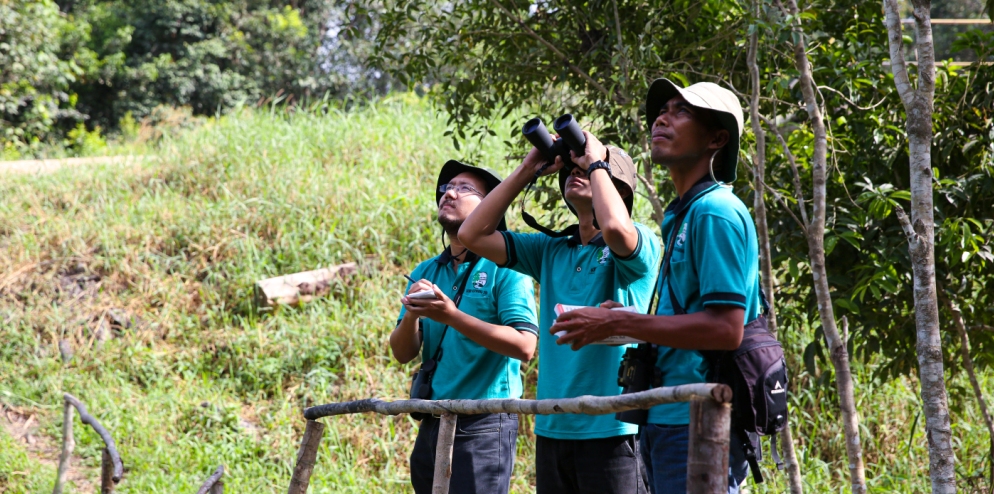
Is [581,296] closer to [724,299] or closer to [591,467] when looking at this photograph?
[591,467]

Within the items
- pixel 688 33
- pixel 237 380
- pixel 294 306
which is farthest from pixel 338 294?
pixel 688 33

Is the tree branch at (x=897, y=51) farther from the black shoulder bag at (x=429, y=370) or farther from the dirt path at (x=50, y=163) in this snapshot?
the dirt path at (x=50, y=163)

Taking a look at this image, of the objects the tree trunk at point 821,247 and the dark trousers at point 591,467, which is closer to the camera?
the dark trousers at point 591,467

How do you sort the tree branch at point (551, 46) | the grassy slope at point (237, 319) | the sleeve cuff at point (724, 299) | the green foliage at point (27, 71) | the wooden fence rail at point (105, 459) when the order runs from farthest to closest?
the green foliage at point (27, 71) → the grassy slope at point (237, 319) → the tree branch at point (551, 46) → the wooden fence rail at point (105, 459) → the sleeve cuff at point (724, 299)

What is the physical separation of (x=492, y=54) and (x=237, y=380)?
10.6 ft

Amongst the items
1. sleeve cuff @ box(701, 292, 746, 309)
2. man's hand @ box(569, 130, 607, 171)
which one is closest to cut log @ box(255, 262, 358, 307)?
man's hand @ box(569, 130, 607, 171)

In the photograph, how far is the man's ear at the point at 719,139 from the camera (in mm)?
2092

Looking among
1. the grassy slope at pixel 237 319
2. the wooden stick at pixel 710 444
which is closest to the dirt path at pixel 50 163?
the grassy slope at pixel 237 319

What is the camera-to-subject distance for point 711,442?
62.3 inches

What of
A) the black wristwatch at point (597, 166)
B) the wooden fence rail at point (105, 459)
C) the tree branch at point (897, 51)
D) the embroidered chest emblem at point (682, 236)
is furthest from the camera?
the wooden fence rail at point (105, 459)

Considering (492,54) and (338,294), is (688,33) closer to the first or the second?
(492,54)

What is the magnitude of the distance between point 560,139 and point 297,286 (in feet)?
16.2

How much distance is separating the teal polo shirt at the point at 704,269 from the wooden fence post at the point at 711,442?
280 millimetres

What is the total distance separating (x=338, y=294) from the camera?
697cm
